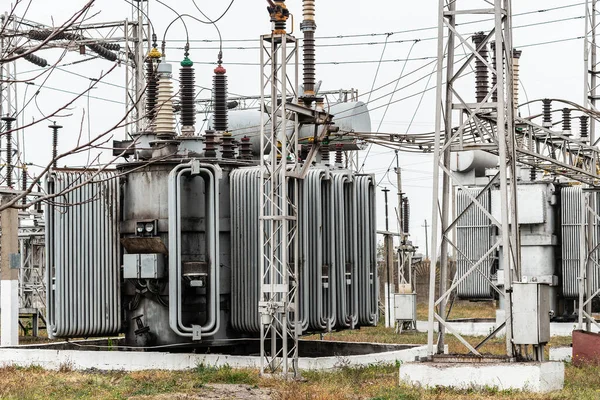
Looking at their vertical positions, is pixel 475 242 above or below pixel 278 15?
below

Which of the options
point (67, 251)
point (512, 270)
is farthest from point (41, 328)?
point (512, 270)

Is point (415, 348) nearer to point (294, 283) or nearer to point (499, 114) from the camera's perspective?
point (294, 283)

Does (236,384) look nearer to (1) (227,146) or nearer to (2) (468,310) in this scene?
(1) (227,146)

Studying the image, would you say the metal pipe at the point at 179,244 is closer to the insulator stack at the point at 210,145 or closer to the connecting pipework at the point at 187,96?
the insulator stack at the point at 210,145

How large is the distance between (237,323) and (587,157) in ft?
29.8

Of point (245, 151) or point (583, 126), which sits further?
point (583, 126)

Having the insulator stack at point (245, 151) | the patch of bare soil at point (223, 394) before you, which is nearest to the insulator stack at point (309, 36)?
the insulator stack at point (245, 151)

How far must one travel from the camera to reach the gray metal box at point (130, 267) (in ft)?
71.3

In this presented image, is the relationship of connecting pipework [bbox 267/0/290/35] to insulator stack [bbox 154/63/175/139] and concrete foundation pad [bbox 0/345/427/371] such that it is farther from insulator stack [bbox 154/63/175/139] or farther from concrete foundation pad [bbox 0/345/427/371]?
concrete foundation pad [bbox 0/345/427/371]

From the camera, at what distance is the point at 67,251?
22.5 metres

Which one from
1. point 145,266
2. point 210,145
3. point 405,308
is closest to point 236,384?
point 145,266

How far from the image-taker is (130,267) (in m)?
21.9

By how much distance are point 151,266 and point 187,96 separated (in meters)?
3.62

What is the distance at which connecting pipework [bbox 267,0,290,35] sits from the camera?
1900 centimetres
